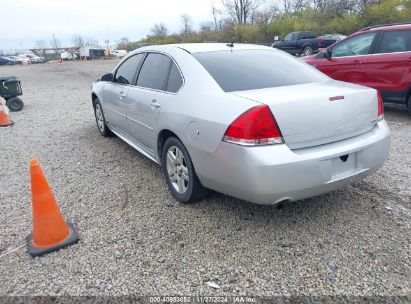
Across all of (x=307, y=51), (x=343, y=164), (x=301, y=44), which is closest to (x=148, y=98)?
(x=343, y=164)

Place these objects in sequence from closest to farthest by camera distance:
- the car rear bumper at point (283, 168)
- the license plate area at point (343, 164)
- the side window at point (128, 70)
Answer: the car rear bumper at point (283, 168) < the license plate area at point (343, 164) < the side window at point (128, 70)

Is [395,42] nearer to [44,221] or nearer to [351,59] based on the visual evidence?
[351,59]

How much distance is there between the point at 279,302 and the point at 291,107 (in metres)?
1.34

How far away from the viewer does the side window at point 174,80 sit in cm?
322

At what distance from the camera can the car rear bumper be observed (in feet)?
7.84

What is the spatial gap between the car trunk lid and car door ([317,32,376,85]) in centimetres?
413

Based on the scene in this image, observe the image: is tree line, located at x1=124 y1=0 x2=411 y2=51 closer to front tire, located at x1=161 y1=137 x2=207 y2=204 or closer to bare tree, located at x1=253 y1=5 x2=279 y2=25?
bare tree, located at x1=253 y1=5 x2=279 y2=25

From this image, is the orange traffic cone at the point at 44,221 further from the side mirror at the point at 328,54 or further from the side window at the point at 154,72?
the side mirror at the point at 328,54

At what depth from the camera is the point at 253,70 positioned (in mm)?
3182

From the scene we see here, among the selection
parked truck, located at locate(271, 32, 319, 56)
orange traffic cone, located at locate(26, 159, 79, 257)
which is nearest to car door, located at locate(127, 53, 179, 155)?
orange traffic cone, located at locate(26, 159, 79, 257)

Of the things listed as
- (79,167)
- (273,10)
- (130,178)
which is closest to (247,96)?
(130,178)

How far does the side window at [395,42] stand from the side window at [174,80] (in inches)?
184

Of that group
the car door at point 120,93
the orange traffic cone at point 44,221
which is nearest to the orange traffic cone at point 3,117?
the car door at point 120,93

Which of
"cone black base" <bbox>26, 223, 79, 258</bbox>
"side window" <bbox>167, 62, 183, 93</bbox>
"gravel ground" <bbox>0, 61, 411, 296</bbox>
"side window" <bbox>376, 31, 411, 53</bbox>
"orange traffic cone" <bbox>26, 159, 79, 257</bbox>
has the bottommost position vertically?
"gravel ground" <bbox>0, 61, 411, 296</bbox>
